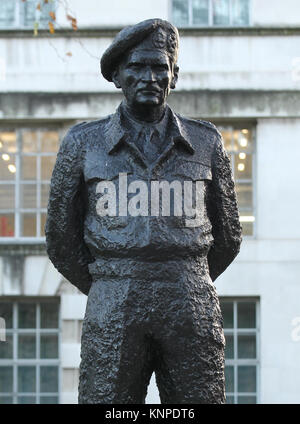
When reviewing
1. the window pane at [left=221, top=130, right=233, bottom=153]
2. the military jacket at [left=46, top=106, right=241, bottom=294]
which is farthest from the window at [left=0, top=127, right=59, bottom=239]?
the military jacket at [left=46, top=106, right=241, bottom=294]

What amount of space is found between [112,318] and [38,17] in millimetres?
10989

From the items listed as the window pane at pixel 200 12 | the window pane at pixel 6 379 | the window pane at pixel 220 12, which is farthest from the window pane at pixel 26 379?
the window pane at pixel 220 12

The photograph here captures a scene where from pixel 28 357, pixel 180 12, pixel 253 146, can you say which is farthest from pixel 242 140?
pixel 28 357

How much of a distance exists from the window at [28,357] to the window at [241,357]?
259cm

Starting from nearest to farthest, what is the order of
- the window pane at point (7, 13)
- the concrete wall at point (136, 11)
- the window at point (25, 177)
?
the concrete wall at point (136, 11) → the window at point (25, 177) → the window pane at point (7, 13)

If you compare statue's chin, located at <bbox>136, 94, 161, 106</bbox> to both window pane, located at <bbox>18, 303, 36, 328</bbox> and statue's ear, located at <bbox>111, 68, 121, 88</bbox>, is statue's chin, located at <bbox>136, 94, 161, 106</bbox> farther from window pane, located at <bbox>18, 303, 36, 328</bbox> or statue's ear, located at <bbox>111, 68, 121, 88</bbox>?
window pane, located at <bbox>18, 303, 36, 328</bbox>

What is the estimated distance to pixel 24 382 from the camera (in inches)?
585

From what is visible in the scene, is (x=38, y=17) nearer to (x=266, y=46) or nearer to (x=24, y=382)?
(x=266, y=46)

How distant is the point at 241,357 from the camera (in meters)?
14.6

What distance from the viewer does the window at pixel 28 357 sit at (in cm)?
1482

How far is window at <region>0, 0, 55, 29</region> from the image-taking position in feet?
48.8

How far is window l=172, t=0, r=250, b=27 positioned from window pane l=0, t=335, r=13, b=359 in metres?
5.41

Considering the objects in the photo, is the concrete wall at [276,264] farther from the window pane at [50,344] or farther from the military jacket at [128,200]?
the military jacket at [128,200]
